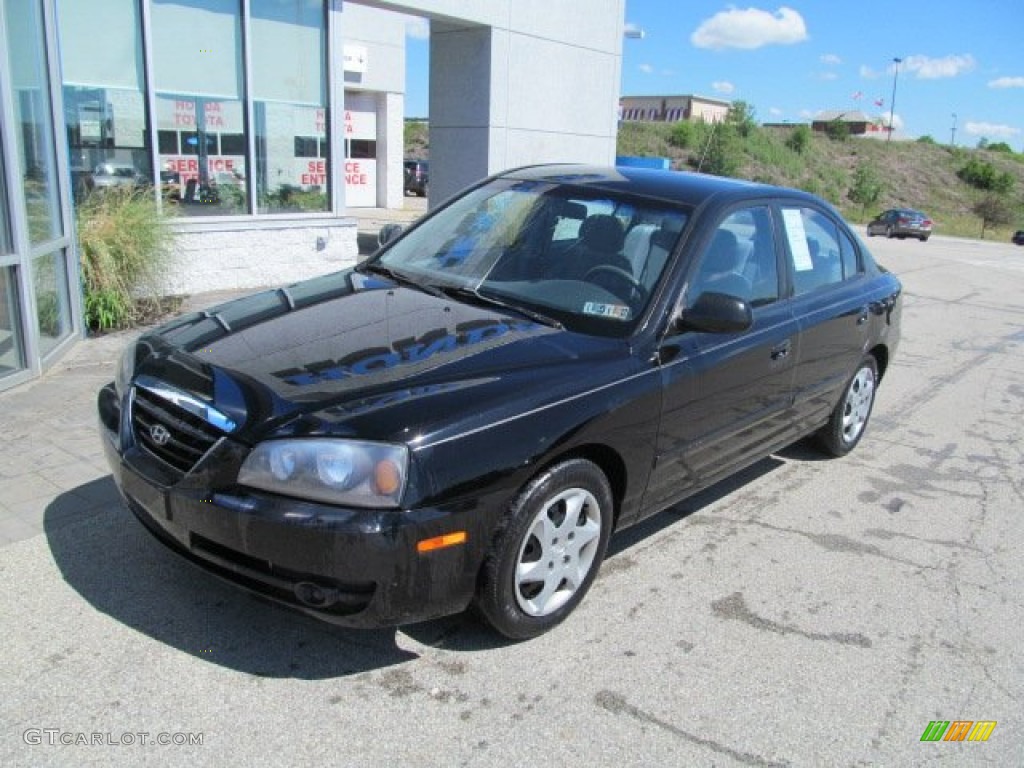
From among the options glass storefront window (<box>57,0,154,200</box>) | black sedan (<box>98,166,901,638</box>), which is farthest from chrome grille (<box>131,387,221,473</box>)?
glass storefront window (<box>57,0,154,200</box>)

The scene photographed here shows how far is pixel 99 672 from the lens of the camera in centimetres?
297

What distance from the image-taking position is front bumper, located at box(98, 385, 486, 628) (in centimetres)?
272

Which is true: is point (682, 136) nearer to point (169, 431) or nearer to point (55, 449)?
point (55, 449)

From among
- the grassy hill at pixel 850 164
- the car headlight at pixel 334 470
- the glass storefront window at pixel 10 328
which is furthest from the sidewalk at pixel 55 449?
the grassy hill at pixel 850 164

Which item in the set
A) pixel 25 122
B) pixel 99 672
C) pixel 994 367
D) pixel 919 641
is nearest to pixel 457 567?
pixel 99 672

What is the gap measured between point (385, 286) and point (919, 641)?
9.01 ft

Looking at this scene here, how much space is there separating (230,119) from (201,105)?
39cm

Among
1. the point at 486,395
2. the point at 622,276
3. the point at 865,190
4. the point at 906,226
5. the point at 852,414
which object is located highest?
the point at 622,276

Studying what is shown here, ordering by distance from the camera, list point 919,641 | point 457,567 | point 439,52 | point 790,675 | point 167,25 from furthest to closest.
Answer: point 439,52, point 167,25, point 919,641, point 790,675, point 457,567

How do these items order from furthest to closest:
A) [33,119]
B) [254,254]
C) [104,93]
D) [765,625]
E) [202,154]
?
[254,254] < [202,154] < [104,93] < [33,119] < [765,625]

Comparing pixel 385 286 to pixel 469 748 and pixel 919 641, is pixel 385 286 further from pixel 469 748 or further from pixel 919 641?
pixel 919 641

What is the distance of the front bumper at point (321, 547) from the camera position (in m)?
2.72

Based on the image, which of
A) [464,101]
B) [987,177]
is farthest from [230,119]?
[987,177]

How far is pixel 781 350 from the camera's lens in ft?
14.6
